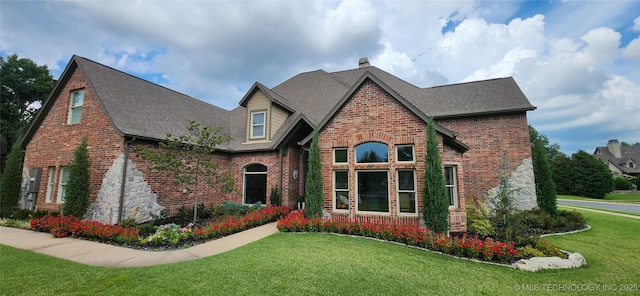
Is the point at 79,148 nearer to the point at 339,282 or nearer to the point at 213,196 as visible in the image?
the point at 213,196

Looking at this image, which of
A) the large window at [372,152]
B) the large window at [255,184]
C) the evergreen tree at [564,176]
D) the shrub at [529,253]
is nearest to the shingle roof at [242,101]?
the large window at [255,184]

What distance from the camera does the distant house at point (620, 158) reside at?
4916 centimetres

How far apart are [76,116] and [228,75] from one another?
9.10 m

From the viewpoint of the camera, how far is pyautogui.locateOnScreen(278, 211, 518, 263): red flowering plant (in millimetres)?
6168

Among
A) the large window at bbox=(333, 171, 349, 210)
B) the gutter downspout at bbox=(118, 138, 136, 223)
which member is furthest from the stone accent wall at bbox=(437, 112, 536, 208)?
the gutter downspout at bbox=(118, 138, 136, 223)

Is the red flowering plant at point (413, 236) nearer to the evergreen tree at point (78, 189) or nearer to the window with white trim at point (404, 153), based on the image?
the window with white trim at point (404, 153)

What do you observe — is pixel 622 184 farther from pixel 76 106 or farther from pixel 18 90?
pixel 18 90

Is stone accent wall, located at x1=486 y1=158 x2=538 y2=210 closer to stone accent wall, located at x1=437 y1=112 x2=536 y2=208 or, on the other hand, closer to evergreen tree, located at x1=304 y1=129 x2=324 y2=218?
stone accent wall, located at x1=437 y1=112 x2=536 y2=208

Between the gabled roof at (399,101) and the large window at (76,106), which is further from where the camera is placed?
the large window at (76,106)

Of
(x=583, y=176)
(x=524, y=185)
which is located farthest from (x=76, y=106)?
(x=583, y=176)

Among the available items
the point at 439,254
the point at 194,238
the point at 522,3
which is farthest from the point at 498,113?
the point at 194,238

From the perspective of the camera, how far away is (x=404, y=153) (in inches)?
352

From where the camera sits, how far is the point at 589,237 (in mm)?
8500

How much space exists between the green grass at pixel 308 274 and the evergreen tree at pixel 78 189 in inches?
128
